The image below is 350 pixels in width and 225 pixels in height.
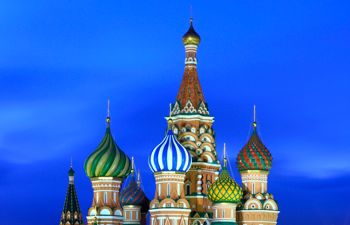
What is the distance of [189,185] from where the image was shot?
54906 millimetres

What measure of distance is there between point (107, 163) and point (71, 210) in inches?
310

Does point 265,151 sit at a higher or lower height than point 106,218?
higher

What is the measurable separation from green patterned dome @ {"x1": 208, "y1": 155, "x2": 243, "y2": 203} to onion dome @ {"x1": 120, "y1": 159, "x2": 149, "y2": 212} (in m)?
4.49

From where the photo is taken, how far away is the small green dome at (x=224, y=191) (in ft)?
174

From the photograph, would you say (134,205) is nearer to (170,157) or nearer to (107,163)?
(107,163)

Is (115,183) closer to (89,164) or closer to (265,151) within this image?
(89,164)

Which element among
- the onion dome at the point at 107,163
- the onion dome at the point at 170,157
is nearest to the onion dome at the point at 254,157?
the onion dome at the point at 170,157

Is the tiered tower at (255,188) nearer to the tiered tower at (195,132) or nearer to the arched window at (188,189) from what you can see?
the tiered tower at (195,132)

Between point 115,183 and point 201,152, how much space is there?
4.47m

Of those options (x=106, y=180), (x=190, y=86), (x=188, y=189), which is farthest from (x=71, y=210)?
(x=190, y=86)

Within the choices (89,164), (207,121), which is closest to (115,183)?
(89,164)

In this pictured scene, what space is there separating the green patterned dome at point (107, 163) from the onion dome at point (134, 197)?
1.85 metres

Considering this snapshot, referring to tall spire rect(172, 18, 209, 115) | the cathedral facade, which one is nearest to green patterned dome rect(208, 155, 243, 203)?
the cathedral facade

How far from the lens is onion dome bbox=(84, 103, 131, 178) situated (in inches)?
2148
